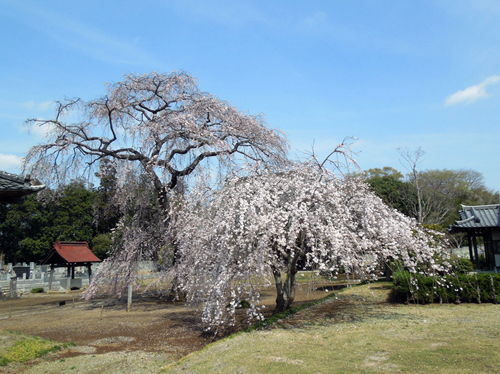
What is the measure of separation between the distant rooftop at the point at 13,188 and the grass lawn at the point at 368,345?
12.8 ft

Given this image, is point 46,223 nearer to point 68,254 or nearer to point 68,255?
point 68,254

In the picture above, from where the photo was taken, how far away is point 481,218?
15.4m

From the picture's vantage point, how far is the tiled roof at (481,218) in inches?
591

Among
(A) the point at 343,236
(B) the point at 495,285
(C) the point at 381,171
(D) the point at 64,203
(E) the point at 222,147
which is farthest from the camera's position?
(C) the point at 381,171

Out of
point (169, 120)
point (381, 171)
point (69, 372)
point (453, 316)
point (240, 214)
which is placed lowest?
point (69, 372)

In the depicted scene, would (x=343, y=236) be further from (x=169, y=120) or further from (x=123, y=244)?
(x=123, y=244)

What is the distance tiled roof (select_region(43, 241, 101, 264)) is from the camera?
2100cm

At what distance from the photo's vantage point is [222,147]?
12656 mm

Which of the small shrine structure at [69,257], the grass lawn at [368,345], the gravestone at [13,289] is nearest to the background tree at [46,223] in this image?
the small shrine structure at [69,257]

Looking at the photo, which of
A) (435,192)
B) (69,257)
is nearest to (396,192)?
(435,192)

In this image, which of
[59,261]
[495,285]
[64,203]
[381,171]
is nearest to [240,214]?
[495,285]

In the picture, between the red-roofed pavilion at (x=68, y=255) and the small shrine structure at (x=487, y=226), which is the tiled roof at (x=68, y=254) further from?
the small shrine structure at (x=487, y=226)

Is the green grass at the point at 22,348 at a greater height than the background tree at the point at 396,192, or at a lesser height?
lesser

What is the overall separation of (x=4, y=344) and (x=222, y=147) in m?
8.35
